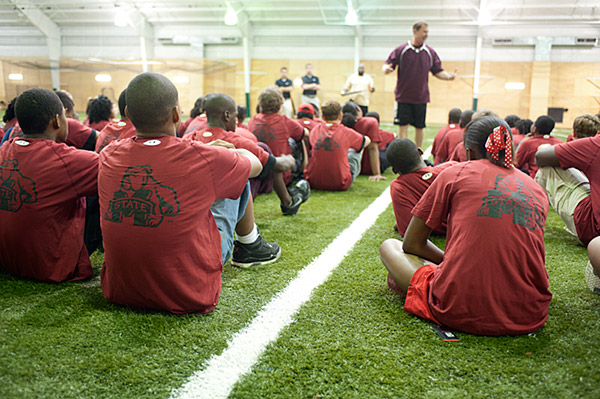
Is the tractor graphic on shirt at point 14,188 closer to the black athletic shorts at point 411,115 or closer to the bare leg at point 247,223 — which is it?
the bare leg at point 247,223

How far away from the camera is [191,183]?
210 centimetres

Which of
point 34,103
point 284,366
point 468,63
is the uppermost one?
point 468,63

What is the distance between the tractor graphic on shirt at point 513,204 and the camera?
2004 millimetres

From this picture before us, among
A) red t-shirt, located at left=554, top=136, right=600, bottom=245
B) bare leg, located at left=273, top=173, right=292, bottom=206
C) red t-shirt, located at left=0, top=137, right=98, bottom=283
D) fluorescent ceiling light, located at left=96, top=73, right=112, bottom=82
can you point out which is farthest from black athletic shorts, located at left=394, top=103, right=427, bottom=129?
fluorescent ceiling light, located at left=96, top=73, right=112, bottom=82

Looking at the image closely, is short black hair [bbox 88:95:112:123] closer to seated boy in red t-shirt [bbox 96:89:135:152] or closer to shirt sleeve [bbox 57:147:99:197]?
seated boy in red t-shirt [bbox 96:89:135:152]

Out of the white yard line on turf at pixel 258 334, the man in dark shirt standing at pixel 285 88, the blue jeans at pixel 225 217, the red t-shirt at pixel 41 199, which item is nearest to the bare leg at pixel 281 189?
the white yard line on turf at pixel 258 334

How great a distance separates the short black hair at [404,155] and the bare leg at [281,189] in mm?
1076

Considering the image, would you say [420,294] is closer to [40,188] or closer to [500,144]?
[500,144]

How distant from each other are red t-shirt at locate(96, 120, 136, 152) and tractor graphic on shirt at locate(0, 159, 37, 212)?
47.3 inches

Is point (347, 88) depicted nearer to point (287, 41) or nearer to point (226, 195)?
point (226, 195)

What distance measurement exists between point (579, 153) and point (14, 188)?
11.7 feet

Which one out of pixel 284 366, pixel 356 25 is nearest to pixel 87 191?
pixel 284 366

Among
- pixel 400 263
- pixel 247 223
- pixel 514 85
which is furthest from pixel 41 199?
pixel 514 85

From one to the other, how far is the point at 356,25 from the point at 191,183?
2024cm
